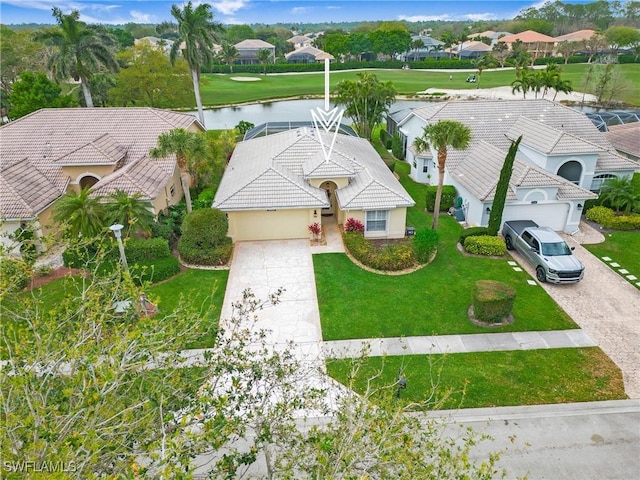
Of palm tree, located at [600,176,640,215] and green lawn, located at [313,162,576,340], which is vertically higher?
palm tree, located at [600,176,640,215]

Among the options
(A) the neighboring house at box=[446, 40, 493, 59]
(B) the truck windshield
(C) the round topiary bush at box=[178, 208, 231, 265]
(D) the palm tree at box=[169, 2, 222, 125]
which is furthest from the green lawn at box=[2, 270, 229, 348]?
(A) the neighboring house at box=[446, 40, 493, 59]

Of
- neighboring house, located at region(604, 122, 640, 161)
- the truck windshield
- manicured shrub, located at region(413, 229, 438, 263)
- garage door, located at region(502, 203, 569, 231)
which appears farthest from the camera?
neighboring house, located at region(604, 122, 640, 161)

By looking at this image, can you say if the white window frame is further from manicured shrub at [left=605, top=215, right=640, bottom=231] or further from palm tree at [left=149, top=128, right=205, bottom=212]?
manicured shrub at [left=605, top=215, right=640, bottom=231]

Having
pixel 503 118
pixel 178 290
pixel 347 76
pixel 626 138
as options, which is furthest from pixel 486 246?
pixel 347 76

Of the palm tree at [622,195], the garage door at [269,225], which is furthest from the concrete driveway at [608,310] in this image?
the garage door at [269,225]

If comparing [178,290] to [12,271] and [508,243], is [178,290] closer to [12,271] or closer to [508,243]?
[12,271]

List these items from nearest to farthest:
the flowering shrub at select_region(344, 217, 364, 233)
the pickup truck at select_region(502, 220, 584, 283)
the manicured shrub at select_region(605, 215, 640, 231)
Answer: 1. the pickup truck at select_region(502, 220, 584, 283)
2. the flowering shrub at select_region(344, 217, 364, 233)
3. the manicured shrub at select_region(605, 215, 640, 231)

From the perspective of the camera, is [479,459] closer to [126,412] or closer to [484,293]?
[484,293]
